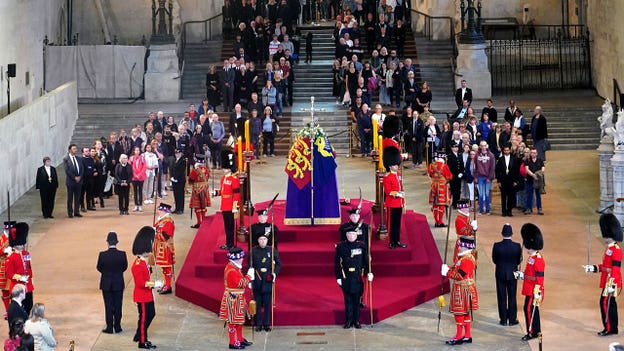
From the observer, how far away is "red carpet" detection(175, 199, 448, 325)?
20.9m

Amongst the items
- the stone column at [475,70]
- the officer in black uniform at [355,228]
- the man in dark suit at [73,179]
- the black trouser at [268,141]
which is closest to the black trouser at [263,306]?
the officer in black uniform at [355,228]

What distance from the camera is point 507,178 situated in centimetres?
2800

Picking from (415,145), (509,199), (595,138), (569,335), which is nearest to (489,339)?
(569,335)

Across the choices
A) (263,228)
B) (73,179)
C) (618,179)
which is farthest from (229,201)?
(618,179)

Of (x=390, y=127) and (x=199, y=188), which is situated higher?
(x=390, y=127)

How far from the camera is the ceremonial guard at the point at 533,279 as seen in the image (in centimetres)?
1969

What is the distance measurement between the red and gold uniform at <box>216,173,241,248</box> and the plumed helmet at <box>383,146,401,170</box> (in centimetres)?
264

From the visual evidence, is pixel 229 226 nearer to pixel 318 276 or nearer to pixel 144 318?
pixel 318 276

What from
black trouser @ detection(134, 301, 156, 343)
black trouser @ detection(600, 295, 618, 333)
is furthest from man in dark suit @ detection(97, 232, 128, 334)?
black trouser @ detection(600, 295, 618, 333)

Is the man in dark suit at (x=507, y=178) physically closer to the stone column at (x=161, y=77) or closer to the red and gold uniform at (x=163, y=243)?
the red and gold uniform at (x=163, y=243)

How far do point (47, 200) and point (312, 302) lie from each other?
367 inches

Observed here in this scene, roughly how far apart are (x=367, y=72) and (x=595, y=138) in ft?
21.7

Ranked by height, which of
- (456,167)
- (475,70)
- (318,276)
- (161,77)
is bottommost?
(318,276)

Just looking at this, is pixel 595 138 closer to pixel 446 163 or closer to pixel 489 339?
pixel 446 163
